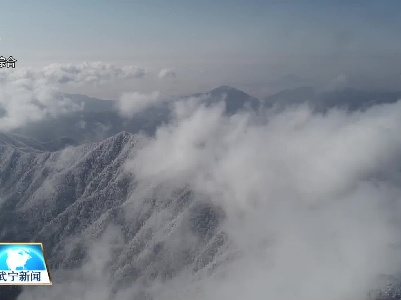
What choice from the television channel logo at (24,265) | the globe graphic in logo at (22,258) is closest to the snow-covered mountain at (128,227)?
the television channel logo at (24,265)

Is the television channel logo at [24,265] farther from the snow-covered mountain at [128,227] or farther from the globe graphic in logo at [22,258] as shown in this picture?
the snow-covered mountain at [128,227]

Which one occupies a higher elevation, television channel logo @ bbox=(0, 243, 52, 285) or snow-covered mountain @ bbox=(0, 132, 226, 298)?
snow-covered mountain @ bbox=(0, 132, 226, 298)

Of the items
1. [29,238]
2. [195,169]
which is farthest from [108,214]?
[195,169]

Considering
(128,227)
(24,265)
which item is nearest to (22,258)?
(24,265)

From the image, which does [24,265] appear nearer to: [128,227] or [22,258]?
[22,258]

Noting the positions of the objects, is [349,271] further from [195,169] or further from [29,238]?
[29,238]

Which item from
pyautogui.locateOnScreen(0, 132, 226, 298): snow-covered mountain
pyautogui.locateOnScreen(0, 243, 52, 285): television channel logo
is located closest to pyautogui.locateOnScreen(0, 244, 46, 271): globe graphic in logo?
pyautogui.locateOnScreen(0, 243, 52, 285): television channel logo

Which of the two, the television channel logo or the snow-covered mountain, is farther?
the snow-covered mountain

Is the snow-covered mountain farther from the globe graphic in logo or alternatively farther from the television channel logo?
the globe graphic in logo

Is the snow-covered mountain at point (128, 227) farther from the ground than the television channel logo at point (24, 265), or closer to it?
farther from the ground
